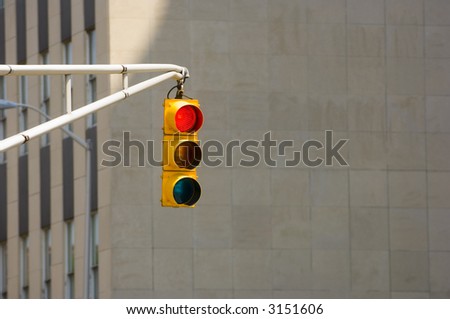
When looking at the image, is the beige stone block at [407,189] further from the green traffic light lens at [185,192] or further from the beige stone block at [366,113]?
the green traffic light lens at [185,192]

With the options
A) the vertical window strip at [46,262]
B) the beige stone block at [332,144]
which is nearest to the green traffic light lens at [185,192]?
the beige stone block at [332,144]

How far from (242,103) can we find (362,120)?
11.7 ft

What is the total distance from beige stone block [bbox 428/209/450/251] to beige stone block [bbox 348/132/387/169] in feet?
6.85

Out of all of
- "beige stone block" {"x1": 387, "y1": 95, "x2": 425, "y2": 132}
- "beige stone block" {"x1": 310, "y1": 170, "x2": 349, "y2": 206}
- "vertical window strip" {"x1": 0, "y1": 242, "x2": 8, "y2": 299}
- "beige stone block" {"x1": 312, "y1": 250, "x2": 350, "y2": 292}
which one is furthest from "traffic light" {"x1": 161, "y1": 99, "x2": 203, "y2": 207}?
"vertical window strip" {"x1": 0, "y1": 242, "x2": 8, "y2": 299}

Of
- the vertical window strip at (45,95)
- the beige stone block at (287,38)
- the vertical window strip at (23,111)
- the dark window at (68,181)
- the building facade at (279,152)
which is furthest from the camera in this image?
the vertical window strip at (23,111)

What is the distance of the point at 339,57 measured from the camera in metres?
45.4

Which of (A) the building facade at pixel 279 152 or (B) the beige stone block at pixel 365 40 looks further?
(B) the beige stone block at pixel 365 40

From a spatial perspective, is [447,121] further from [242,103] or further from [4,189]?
[4,189]

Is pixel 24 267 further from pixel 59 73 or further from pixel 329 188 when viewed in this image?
pixel 59 73

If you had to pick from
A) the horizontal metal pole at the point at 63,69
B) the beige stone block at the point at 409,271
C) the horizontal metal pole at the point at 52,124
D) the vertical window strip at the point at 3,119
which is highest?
the vertical window strip at the point at 3,119

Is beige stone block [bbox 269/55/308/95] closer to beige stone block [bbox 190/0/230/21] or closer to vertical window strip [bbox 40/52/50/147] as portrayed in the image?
beige stone block [bbox 190/0/230/21]

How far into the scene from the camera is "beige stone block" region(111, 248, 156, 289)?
1722 inches

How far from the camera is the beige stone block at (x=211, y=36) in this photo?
4444cm

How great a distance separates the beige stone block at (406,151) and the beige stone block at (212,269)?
18.4 ft
